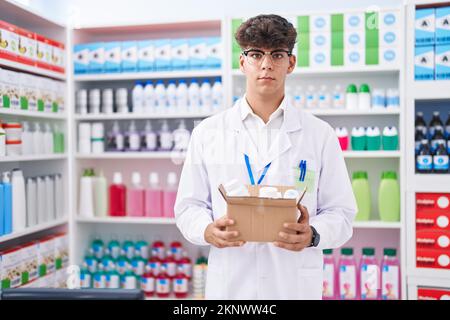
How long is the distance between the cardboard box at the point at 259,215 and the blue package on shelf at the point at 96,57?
2.21m

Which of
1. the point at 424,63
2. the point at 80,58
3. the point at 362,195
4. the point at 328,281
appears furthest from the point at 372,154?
the point at 80,58

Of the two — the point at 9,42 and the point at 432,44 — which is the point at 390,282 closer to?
the point at 432,44

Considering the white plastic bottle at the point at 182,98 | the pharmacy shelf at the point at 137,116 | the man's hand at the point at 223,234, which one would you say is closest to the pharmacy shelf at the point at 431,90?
the pharmacy shelf at the point at 137,116

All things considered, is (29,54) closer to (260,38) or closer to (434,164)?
(260,38)

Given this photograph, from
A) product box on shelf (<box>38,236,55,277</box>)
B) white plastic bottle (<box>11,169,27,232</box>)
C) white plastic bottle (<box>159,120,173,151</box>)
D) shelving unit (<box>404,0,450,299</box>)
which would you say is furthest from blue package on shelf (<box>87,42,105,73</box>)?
shelving unit (<box>404,0,450,299</box>)

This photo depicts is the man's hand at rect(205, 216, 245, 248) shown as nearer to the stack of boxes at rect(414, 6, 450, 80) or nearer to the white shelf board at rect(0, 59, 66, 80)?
the white shelf board at rect(0, 59, 66, 80)

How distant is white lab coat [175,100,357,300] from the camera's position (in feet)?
5.12

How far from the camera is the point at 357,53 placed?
9.43 ft

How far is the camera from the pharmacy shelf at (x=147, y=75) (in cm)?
307

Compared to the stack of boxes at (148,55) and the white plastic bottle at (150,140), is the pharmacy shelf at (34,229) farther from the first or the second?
the stack of boxes at (148,55)

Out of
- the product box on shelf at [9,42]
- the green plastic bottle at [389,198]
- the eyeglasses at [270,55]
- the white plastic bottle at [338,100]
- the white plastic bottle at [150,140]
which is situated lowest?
the green plastic bottle at [389,198]

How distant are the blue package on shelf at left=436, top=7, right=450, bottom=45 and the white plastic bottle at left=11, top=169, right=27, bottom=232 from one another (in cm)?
247

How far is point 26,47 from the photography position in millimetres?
2750

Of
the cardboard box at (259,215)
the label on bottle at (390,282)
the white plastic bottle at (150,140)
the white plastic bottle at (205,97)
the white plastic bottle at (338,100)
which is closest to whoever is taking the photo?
the cardboard box at (259,215)
